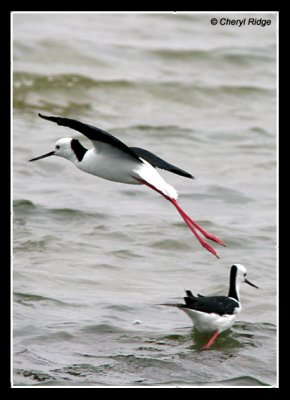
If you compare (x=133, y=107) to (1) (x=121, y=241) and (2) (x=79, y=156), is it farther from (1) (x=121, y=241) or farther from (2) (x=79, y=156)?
(2) (x=79, y=156)

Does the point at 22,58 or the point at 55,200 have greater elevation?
the point at 22,58

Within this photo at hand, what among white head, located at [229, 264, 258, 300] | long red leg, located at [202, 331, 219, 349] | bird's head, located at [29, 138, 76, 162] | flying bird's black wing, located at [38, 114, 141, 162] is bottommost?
long red leg, located at [202, 331, 219, 349]

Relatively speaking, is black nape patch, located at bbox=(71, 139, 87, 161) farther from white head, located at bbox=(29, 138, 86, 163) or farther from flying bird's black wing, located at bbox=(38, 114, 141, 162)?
flying bird's black wing, located at bbox=(38, 114, 141, 162)

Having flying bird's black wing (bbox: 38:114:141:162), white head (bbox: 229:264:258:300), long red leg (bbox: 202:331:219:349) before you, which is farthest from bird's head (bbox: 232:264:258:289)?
flying bird's black wing (bbox: 38:114:141:162)

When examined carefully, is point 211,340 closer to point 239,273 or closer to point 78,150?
point 239,273

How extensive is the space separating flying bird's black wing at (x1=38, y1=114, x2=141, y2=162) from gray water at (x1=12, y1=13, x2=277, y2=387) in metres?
1.48

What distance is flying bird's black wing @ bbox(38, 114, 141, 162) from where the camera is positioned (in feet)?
21.1

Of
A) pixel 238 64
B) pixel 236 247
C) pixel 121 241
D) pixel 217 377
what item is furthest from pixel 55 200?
pixel 238 64

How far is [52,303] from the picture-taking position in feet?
27.4

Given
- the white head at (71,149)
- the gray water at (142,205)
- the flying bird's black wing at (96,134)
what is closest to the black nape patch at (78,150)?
the white head at (71,149)

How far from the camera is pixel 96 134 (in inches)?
275

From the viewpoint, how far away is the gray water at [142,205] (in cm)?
745

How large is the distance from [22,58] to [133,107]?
2025mm

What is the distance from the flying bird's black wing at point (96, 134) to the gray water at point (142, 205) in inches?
58.1
